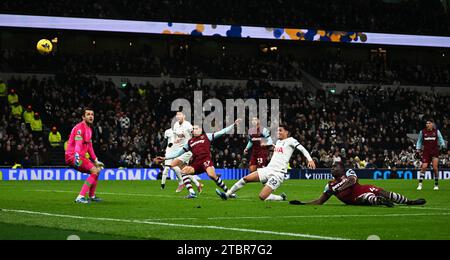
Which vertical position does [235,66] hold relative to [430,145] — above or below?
above

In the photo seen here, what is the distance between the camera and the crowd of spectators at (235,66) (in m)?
49.8

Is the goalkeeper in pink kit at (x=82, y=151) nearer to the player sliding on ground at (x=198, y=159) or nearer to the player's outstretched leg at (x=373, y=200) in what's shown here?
the player sliding on ground at (x=198, y=159)

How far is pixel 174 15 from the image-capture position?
52.2m

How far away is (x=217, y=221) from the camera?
14.2 meters

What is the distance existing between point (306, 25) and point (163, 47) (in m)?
10.6

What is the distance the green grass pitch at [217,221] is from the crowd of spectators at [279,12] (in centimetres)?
3125

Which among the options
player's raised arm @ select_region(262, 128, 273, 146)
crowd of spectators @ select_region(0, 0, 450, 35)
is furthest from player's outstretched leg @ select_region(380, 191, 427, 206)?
crowd of spectators @ select_region(0, 0, 450, 35)

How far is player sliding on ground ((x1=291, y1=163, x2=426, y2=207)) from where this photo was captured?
1781 centimetres

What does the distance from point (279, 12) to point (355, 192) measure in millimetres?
39029

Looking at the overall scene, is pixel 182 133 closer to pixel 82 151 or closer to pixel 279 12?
pixel 82 151

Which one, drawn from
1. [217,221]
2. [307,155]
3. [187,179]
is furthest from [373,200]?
[187,179]

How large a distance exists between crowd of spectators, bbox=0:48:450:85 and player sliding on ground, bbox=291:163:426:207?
32.7 metres

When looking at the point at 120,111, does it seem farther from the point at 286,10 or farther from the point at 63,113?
A: the point at 286,10
